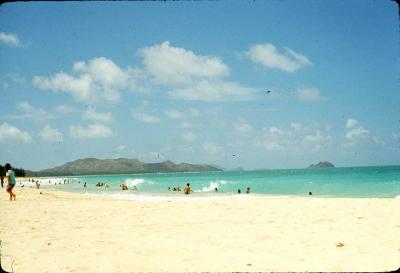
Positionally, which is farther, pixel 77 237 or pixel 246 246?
pixel 77 237

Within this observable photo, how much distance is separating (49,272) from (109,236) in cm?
284

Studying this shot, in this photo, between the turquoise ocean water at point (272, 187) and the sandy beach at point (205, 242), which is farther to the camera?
the turquoise ocean water at point (272, 187)

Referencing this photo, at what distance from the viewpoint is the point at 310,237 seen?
8.16 m

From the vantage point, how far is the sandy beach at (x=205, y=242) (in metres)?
6.17

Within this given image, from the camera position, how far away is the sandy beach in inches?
243

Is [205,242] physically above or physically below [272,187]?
above

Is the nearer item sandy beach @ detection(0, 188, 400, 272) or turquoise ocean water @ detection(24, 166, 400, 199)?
sandy beach @ detection(0, 188, 400, 272)

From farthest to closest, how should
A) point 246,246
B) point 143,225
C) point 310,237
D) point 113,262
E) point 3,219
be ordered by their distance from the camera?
point 3,219, point 143,225, point 310,237, point 246,246, point 113,262

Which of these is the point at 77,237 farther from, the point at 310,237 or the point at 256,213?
the point at 256,213

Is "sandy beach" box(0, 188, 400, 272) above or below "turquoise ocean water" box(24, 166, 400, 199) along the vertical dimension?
above

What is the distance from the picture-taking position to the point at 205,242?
26.0 ft

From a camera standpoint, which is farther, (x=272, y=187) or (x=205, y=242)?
(x=272, y=187)

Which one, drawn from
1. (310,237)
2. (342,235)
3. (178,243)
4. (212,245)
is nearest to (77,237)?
(178,243)

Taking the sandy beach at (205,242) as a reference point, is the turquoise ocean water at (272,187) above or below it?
below
